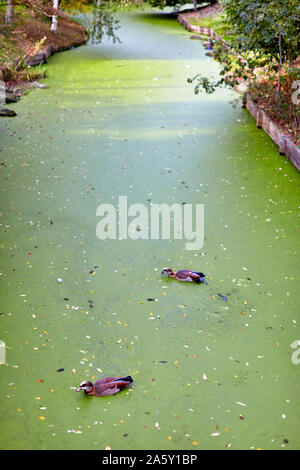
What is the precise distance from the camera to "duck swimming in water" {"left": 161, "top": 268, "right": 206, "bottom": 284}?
4445mm

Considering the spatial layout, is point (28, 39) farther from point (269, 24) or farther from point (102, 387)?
point (102, 387)

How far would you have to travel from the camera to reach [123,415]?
320 cm

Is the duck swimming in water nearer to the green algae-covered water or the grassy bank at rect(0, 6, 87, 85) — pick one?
the green algae-covered water

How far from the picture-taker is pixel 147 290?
4.44m

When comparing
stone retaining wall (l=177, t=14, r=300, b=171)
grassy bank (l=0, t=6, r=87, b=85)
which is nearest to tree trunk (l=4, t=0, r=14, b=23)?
grassy bank (l=0, t=6, r=87, b=85)

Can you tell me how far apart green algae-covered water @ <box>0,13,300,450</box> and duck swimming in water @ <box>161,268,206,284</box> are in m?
0.07

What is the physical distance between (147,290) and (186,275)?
328mm

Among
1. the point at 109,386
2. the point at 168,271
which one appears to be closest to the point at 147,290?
the point at 168,271

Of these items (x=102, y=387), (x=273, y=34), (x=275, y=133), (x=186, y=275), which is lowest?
(x=102, y=387)

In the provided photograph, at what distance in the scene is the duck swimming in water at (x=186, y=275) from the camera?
445cm

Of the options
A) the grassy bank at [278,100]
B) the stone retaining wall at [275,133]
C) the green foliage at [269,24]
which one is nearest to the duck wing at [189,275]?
the stone retaining wall at [275,133]
